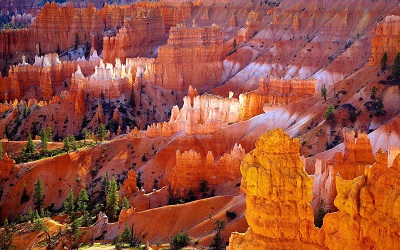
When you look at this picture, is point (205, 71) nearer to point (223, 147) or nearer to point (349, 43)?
point (349, 43)

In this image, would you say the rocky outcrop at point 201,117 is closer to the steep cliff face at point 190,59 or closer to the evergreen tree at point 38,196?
the evergreen tree at point 38,196

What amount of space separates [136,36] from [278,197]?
334 ft

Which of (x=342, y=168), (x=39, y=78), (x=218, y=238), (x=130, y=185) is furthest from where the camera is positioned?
(x=39, y=78)

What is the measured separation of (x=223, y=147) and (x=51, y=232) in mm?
22397

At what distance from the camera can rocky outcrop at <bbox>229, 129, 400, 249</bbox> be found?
27156mm

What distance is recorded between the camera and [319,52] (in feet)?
333

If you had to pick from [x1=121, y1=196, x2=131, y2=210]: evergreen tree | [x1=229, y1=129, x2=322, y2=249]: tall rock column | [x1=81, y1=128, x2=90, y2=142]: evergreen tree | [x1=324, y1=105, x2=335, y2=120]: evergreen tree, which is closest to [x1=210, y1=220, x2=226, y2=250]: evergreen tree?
[x1=229, y1=129, x2=322, y2=249]: tall rock column

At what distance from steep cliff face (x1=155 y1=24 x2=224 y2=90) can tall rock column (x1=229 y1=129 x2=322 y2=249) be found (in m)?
79.4

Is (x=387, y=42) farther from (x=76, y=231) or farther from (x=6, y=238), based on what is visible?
(x=6, y=238)

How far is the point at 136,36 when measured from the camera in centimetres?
12731

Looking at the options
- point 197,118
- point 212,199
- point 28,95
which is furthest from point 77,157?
point 28,95

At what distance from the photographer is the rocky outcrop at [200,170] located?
207ft

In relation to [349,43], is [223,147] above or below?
below

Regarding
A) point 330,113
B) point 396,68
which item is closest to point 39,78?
point 330,113
